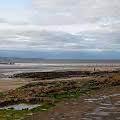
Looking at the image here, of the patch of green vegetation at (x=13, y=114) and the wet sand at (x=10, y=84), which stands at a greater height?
the wet sand at (x=10, y=84)

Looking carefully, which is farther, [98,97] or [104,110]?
[98,97]

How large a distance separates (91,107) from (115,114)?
361cm

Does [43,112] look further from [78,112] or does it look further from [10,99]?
[10,99]

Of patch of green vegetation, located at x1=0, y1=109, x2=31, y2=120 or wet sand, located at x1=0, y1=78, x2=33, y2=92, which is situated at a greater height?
wet sand, located at x1=0, y1=78, x2=33, y2=92

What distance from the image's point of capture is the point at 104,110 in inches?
1033

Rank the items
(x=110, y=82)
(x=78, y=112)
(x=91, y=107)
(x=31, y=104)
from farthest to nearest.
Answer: (x=110, y=82) < (x=31, y=104) < (x=91, y=107) < (x=78, y=112)

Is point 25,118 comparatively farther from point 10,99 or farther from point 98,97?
point 98,97

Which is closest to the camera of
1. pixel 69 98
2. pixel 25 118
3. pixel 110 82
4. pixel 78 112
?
pixel 25 118

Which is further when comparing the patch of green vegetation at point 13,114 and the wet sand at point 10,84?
the wet sand at point 10,84

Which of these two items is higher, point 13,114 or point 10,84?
point 10,84

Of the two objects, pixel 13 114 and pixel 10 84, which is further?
pixel 10 84

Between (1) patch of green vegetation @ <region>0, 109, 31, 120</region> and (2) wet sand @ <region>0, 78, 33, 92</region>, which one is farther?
(2) wet sand @ <region>0, 78, 33, 92</region>

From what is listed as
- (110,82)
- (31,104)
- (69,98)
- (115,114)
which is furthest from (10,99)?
(110,82)

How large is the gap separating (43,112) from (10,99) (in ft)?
23.4
